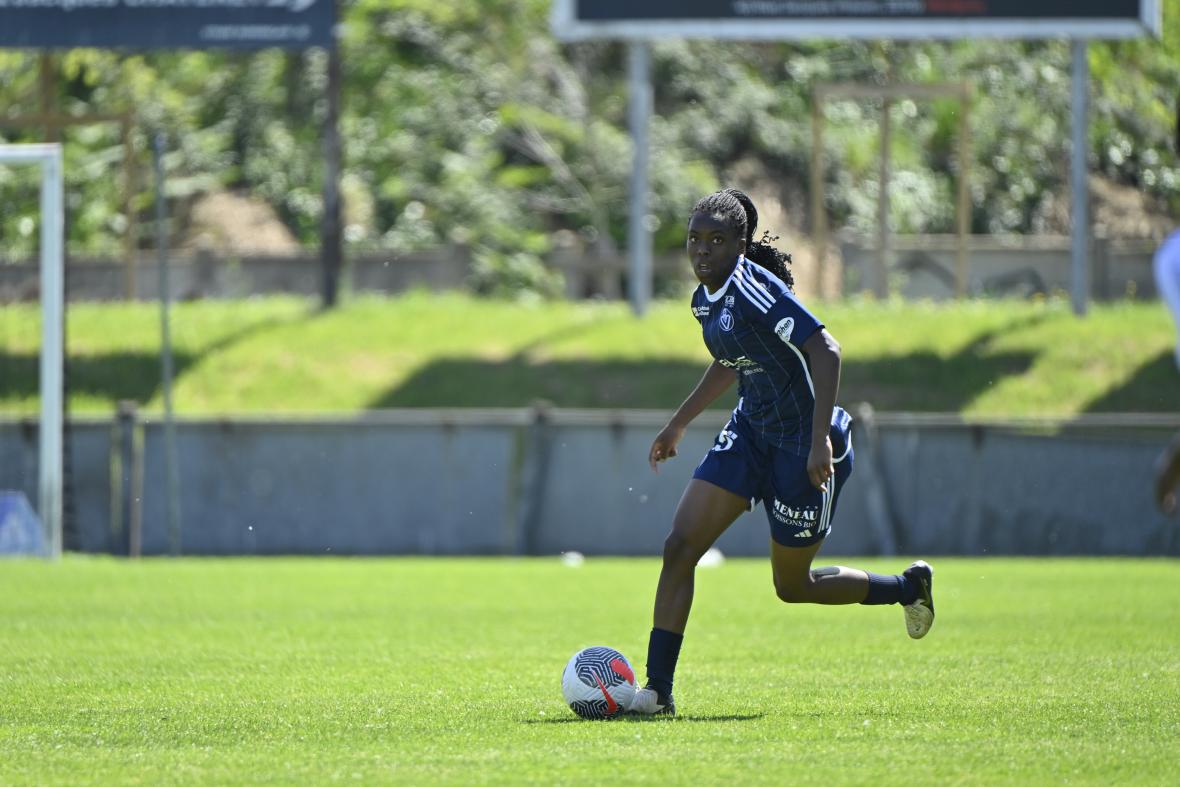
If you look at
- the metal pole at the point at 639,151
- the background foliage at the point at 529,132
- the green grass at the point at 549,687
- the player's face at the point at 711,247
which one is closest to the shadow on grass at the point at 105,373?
the metal pole at the point at 639,151

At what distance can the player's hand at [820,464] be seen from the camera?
23.2ft

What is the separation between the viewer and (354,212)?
121ft

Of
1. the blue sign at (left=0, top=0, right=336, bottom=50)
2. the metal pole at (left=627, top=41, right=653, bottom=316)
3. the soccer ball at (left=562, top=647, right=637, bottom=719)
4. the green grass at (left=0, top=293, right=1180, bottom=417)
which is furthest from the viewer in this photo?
the metal pole at (left=627, top=41, right=653, bottom=316)

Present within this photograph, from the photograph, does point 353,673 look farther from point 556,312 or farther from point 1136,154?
point 1136,154

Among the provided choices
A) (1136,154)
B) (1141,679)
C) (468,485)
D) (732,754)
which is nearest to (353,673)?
(732,754)

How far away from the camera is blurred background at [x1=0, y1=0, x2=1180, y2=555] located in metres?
19.5

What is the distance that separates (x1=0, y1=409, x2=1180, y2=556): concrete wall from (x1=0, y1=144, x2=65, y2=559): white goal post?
2236 mm

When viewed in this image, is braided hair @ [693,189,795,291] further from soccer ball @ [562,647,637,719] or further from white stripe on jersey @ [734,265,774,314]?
soccer ball @ [562,647,637,719]

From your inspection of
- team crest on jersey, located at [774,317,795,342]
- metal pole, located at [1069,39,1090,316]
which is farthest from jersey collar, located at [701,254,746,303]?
metal pole, located at [1069,39,1090,316]

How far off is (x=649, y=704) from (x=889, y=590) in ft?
4.87

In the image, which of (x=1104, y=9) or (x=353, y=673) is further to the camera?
(x=1104, y=9)

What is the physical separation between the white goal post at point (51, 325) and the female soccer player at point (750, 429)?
11.0 metres

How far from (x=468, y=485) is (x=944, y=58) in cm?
1808

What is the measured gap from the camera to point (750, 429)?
7.59 m
